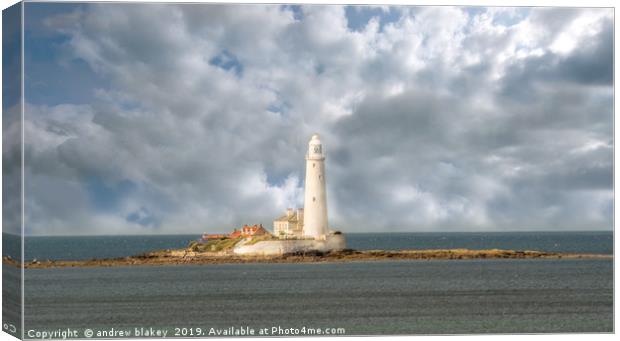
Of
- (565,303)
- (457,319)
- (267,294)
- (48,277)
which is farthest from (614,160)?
(48,277)

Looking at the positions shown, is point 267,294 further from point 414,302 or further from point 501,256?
point 501,256

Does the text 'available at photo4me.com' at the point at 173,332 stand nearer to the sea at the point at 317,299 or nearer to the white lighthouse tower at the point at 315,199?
the sea at the point at 317,299

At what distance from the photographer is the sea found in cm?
2586

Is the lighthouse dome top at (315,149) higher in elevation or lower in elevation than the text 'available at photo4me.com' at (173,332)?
higher

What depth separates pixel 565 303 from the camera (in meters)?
31.6

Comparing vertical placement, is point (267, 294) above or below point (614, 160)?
below

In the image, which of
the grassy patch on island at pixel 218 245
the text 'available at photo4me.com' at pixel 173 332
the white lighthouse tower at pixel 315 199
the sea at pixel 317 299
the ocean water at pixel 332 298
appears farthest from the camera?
the grassy patch on island at pixel 218 245

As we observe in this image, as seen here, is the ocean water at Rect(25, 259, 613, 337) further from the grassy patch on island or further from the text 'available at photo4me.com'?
the grassy patch on island

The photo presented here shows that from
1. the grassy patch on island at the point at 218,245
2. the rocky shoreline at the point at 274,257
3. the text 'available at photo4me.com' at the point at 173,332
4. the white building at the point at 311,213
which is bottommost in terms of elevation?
the text 'available at photo4me.com' at the point at 173,332

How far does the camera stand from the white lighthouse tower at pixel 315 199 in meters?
44.4

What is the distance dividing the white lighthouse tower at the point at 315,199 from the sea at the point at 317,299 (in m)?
1.49

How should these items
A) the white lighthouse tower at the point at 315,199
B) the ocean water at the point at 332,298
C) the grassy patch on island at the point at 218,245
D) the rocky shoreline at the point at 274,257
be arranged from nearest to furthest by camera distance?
the ocean water at the point at 332,298 < the white lighthouse tower at the point at 315,199 < the rocky shoreline at the point at 274,257 < the grassy patch on island at the point at 218,245

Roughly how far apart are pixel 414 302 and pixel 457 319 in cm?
502

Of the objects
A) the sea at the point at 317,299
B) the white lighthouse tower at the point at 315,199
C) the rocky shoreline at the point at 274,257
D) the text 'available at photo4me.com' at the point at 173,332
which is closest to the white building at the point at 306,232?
the white lighthouse tower at the point at 315,199
